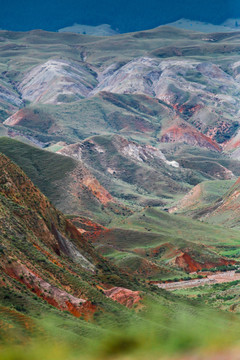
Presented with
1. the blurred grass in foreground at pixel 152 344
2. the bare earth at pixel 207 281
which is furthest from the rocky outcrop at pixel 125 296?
the blurred grass in foreground at pixel 152 344

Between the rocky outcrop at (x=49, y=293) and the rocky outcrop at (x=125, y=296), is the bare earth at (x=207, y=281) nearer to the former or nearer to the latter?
the rocky outcrop at (x=125, y=296)

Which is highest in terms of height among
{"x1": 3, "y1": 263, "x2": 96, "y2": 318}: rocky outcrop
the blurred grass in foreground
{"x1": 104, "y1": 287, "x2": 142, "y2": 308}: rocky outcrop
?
the blurred grass in foreground

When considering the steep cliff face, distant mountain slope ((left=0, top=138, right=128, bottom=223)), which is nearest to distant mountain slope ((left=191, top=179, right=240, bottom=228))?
distant mountain slope ((left=0, top=138, right=128, bottom=223))

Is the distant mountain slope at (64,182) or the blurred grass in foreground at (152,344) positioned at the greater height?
the blurred grass in foreground at (152,344)

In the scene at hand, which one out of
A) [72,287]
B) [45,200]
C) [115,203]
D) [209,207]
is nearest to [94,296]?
[72,287]

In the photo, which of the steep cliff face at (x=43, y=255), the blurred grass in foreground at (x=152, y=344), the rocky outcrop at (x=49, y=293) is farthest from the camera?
the steep cliff face at (x=43, y=255)

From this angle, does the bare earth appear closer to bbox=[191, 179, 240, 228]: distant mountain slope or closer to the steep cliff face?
the steep cliff face

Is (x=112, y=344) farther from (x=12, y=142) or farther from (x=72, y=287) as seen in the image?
(x=12, y=142)

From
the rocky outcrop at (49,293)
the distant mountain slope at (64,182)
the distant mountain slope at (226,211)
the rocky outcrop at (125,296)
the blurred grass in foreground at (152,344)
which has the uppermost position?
the blurred grass in foreground at (152,344)
